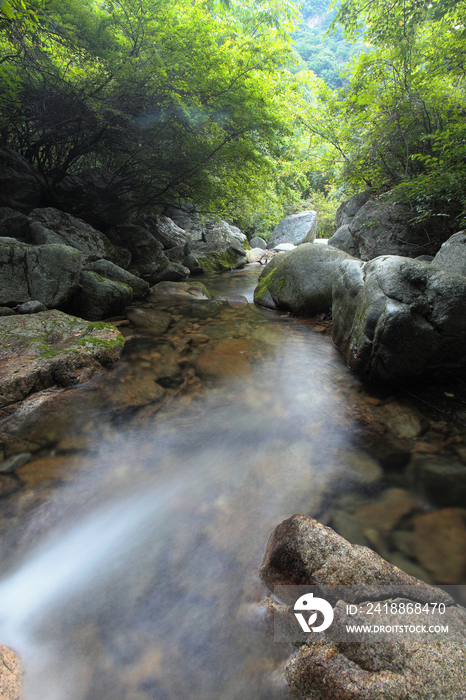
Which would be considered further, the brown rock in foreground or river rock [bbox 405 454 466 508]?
river rock [bbox 405 454 466 508]

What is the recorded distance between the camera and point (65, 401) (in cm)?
354

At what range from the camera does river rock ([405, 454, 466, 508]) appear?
2406 mm

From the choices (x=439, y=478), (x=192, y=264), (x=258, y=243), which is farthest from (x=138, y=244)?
(x=258, y=243)

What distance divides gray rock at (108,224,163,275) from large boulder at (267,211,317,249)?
36.6ft

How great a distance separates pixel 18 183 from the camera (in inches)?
312

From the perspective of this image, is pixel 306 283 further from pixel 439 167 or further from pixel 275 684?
pixel 275 684

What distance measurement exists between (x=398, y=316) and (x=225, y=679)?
3.28 m

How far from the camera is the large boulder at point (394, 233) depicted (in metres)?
6.61

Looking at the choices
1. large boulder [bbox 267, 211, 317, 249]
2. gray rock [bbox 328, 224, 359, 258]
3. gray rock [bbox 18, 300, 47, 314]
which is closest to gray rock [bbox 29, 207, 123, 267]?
gray rock [bbox 18, 300, 47, 314]

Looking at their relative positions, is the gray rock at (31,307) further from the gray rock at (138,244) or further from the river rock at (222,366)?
the gray rock at (138,244)

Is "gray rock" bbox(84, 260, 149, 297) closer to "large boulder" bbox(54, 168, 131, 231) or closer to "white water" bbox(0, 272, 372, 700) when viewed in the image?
"large boulder" bbox(54, 168, 131, 231)

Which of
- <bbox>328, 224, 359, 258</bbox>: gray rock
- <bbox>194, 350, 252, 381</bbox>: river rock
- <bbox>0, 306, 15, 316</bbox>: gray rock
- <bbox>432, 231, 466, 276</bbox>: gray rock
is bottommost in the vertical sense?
<bbox>194, 350, 252, 381</bbox>: river rock

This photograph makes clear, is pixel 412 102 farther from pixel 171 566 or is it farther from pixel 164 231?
pixel 164 231

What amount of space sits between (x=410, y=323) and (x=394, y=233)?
16.5 ft
